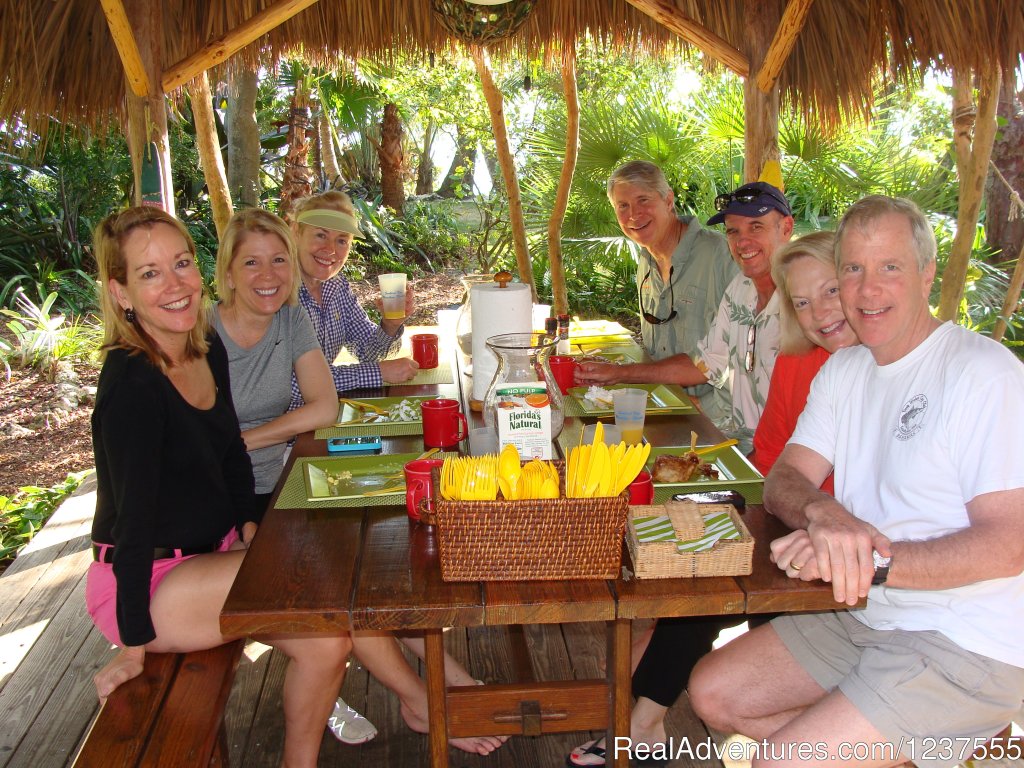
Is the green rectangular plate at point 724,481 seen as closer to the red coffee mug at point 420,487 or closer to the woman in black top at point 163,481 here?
the red coffee mug at point 420,487

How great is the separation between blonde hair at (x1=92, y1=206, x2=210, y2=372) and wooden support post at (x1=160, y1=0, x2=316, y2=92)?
175 cm

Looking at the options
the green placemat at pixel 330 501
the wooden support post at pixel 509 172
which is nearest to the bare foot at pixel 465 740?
the green placemat at pixel 330 501

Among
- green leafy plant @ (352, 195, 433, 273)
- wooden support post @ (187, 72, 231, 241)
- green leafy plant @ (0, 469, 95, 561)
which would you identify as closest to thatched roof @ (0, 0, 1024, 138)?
wooden support post @ (187, 72, 231, 241)

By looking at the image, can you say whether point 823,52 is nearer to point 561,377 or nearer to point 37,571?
point 561,377

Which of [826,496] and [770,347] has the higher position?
[770,347]

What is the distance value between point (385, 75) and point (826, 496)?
8.83 m

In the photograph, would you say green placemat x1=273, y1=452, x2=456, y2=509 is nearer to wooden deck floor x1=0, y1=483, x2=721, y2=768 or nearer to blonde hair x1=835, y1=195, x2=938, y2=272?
wooden deck floor x1=0, y1=483, x2=721, y2=768

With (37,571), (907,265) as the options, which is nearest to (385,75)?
(37,571)

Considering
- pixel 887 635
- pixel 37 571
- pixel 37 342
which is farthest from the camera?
pixel 37 342

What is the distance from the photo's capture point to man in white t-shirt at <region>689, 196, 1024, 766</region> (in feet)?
4.85

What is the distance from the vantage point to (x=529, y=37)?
4336 millimetres

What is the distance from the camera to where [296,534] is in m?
1.65

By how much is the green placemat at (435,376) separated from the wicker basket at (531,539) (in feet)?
5.18

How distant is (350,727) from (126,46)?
262 centimetres
